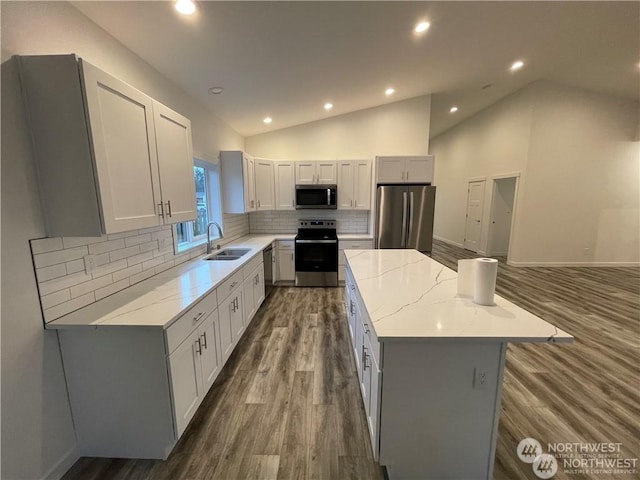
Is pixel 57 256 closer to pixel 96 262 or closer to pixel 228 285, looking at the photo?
pixel 96 262

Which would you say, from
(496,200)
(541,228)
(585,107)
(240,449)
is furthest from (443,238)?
(240,449)

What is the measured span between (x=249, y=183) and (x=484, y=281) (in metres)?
3.56

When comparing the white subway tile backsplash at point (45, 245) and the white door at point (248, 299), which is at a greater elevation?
the white subway tile backsplash at point (45, 245)

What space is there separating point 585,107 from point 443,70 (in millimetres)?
3956

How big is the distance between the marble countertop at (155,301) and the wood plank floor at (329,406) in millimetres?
877

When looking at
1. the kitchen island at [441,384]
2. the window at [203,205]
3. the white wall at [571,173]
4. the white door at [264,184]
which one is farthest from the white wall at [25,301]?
the white wall at [571,173]

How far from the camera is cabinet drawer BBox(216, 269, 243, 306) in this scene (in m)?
2.15

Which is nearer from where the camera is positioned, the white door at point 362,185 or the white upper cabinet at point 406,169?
the white upper cabinet at point 406,169

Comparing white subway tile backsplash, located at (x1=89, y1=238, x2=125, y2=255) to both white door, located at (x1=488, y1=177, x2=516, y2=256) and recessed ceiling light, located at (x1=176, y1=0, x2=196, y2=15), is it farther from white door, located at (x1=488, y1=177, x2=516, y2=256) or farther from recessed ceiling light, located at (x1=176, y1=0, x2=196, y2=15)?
white door, located at (x1=488, y1=177, x2=516, y2=256)

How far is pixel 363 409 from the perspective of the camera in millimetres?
1884

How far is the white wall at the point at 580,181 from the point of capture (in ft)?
17.0

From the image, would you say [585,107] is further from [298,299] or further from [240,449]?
[240,449]

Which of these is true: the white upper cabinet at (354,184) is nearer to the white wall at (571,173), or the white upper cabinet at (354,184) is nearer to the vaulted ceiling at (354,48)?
→ the vaulted ceiling at (354,48)

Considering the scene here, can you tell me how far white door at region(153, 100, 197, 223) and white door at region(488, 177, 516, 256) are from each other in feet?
22.1
